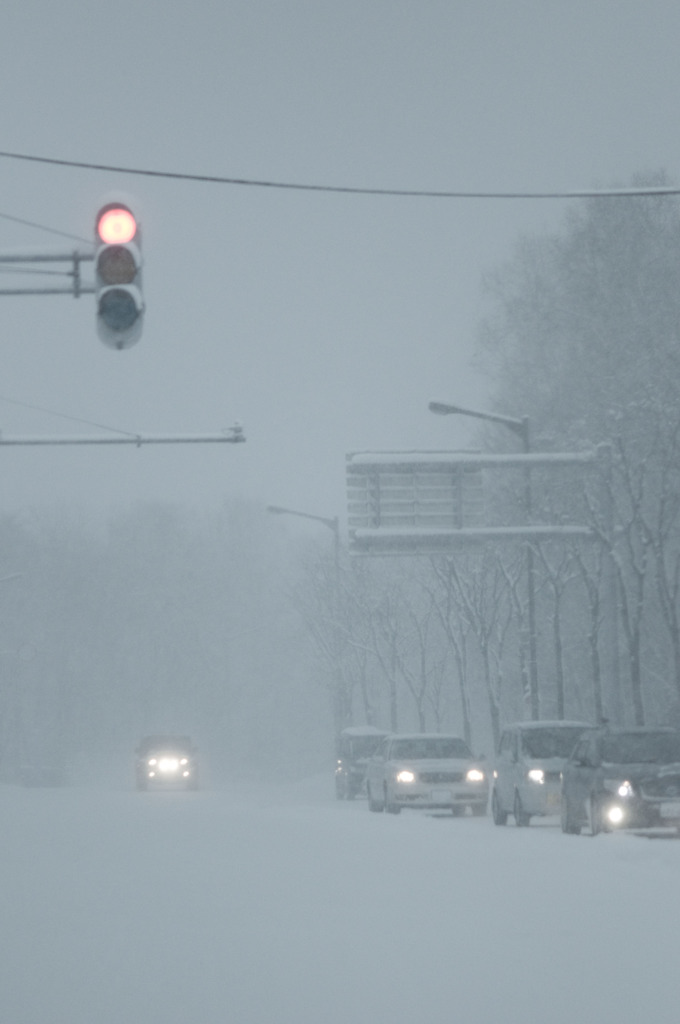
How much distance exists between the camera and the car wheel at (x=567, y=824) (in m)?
23.8

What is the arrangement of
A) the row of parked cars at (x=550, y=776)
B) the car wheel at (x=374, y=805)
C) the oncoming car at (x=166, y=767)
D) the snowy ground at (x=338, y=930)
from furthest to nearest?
the oncoming car at (x=166, y=767) → the car wheel at (x=374, y=805) → the row of parked cars at (x=550, y=776) → the snowy ground at (x=338, y=930)

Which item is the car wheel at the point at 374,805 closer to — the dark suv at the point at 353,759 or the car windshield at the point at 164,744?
the dark suv at the point at 353,759

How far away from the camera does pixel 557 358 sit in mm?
50844

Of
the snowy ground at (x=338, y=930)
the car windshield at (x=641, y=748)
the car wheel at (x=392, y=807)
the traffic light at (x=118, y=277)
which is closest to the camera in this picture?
the snowy ground at (x=338, y=930)

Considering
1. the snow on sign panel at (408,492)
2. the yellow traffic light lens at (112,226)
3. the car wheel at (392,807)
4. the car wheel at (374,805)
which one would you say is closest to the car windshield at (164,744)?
the car wheel at (374,805)

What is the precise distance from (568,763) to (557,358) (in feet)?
90.9

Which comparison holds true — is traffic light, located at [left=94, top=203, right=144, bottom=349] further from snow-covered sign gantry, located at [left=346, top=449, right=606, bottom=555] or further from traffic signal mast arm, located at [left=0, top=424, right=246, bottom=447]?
snow-covered sign gantry, located at [left=346, top=449, right=606, bottom=555]

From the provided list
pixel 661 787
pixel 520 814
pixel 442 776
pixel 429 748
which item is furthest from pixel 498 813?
pixel 661 787

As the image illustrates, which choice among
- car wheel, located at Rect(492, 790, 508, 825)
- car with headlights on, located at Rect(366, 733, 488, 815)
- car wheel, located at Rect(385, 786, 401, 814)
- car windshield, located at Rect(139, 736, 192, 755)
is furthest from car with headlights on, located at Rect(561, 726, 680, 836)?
car windshield, located at Rect(139, 736, 192, 755)

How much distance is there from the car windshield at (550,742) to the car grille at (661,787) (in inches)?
235

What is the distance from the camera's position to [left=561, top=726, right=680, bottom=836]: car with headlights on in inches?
867

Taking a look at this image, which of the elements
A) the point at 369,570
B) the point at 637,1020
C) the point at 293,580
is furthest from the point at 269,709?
the point at 637,1020

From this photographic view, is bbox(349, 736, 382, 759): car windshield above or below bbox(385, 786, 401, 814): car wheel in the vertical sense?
above

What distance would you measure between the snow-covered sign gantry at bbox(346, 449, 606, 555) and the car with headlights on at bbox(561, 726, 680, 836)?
1084 cm
